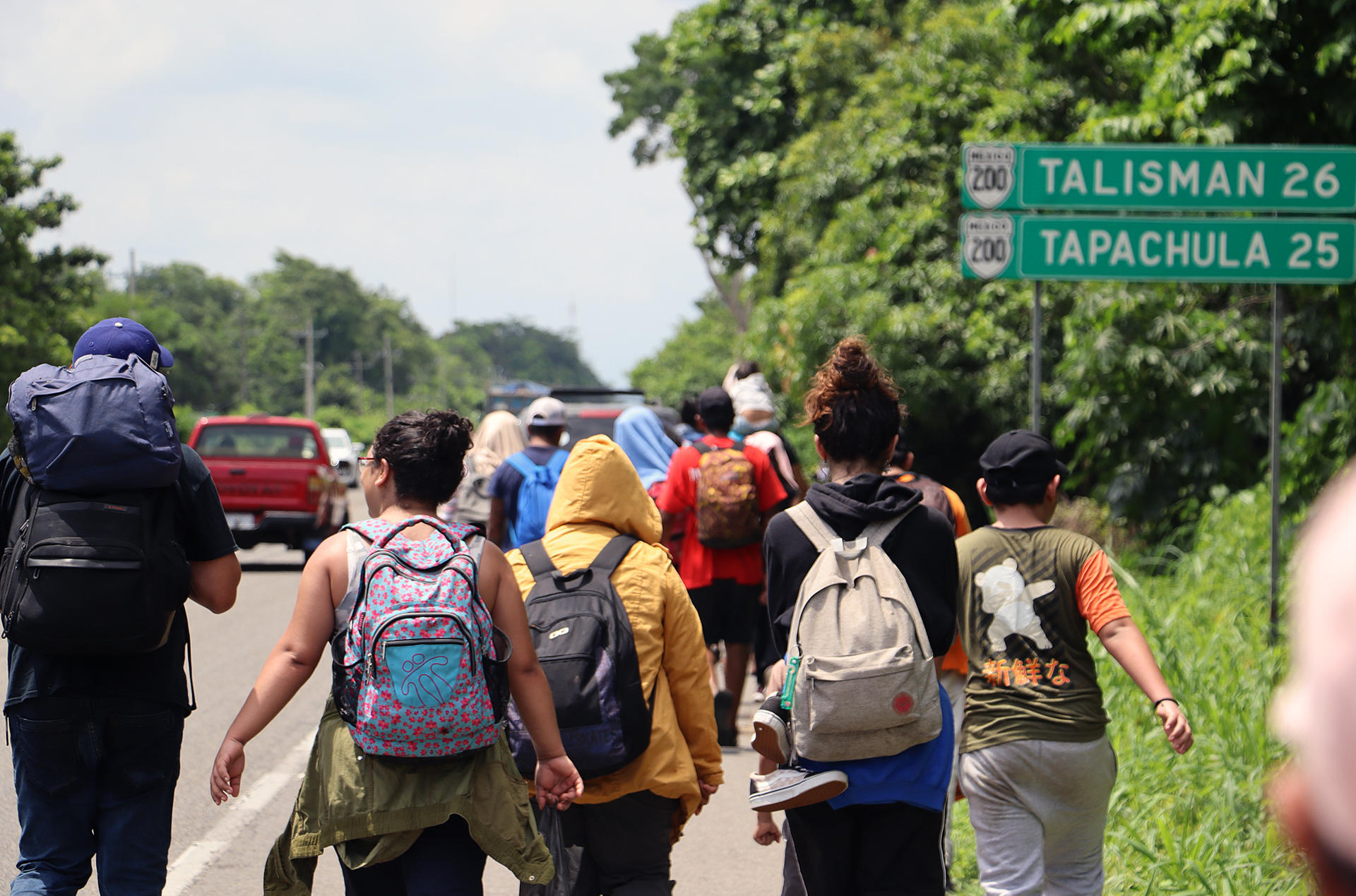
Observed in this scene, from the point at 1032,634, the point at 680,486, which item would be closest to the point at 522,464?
the point at 680,486

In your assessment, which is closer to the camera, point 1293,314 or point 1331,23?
point 1331,23

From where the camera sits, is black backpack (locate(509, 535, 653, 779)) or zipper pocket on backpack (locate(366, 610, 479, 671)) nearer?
zipper pocket on backpack (locate(366, 610, 479, 671))

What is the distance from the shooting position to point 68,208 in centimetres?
3169

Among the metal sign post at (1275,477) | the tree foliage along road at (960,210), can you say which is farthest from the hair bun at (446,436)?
the tree foliage along road at (960,210)

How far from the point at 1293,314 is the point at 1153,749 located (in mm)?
6452

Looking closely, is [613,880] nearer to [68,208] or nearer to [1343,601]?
[1343,601]

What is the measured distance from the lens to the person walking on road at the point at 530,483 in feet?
21.9

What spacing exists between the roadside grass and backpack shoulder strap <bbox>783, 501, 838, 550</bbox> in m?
1.35

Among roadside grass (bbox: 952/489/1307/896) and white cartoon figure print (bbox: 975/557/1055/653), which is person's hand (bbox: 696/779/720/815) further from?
roadside grass (bbox: 952/489/1307/896)

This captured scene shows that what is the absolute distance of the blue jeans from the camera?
11.0 feet

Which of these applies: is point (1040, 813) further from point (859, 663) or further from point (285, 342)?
point (285, 342)

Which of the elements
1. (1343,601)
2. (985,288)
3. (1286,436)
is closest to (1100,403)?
(1286,436)

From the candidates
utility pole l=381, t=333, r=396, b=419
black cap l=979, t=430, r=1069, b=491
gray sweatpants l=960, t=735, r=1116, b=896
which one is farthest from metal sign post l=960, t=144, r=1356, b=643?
utility pole l=381, t=333, r=396, b=419

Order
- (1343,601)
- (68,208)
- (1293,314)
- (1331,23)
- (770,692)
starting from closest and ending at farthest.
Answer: (1343,601) < (770,692) < (1331,23) < (1293,314) < (68,208)
